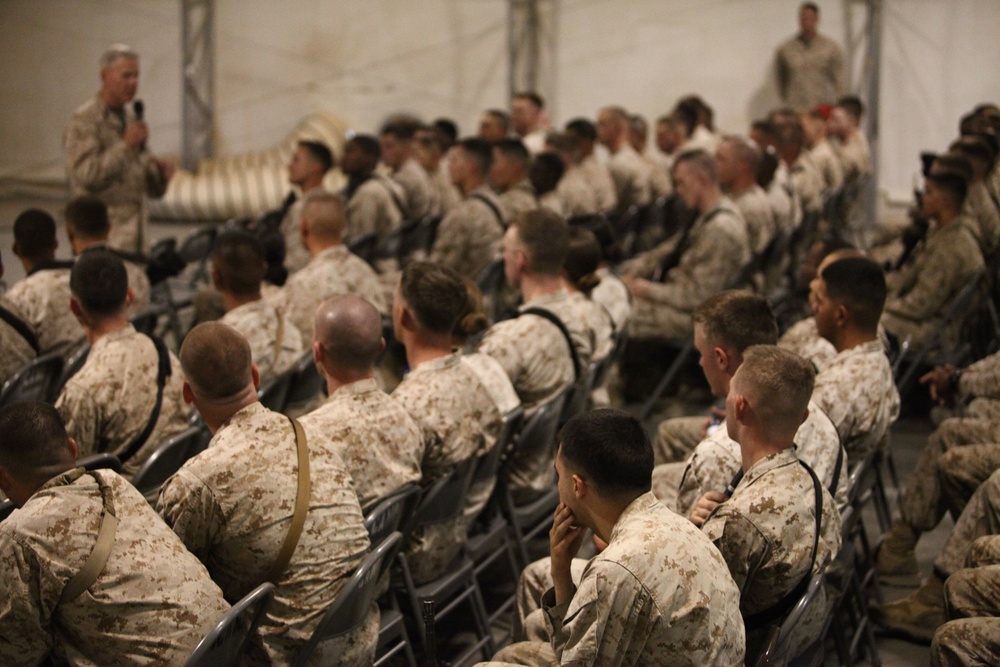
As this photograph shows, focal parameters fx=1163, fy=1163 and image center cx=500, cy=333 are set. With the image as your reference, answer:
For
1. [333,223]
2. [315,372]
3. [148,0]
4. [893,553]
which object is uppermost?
[148,0]

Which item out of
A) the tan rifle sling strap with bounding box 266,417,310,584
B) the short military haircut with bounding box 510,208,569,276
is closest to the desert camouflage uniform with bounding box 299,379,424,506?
the tan rifle sling strap with bounding box 266,417,310,584

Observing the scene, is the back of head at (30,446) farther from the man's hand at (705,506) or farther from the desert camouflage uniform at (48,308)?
the desert camouflage uniform at (48,308)

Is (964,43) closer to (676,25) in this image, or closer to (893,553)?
(676,25)

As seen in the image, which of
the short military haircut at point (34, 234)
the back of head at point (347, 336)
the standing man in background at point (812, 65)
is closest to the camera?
the back of head at point (347, 336)

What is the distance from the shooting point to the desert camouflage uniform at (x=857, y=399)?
376 centimetres

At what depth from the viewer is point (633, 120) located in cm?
1078

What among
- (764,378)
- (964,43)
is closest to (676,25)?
(964,43)

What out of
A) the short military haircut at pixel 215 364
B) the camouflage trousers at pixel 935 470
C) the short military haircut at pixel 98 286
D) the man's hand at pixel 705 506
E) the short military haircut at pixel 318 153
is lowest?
the camouflage trousers at pixel 935 470

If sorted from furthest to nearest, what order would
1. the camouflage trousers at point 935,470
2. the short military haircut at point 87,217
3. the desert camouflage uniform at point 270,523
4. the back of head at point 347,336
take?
the short military haircut at point 87,217, the camouflage trousers at point 935,470, the back of head at point 347,336, the desert camouflage uniform at point 270,523

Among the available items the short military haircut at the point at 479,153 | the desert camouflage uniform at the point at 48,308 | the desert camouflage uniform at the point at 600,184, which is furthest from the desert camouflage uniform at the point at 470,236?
the desert camouflage uniform at the point at 48,308

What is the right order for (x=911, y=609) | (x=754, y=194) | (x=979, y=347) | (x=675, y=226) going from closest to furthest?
1. (x=911, y=609)
2. (x=979, y=347)
3. (x=754, y=194)
4. (x=675, y=226)

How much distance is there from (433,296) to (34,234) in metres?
2.28

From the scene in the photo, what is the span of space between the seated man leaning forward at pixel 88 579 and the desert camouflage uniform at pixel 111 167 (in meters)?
4.52

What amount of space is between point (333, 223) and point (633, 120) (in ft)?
19.0
